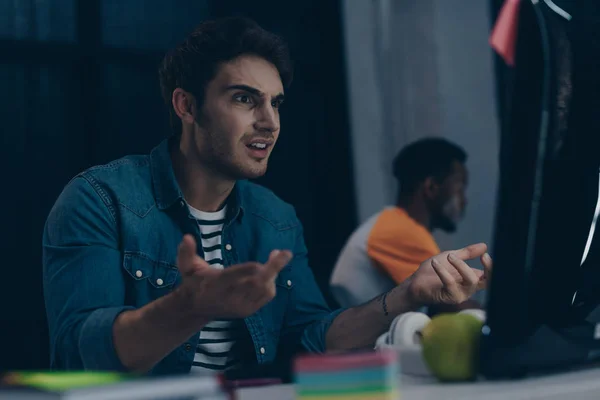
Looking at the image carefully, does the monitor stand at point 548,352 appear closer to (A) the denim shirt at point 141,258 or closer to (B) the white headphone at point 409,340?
(B) the white headphone at point 409,340

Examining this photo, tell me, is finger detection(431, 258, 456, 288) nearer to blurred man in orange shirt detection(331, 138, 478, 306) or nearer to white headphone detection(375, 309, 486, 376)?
white headphone detection(375, 309, 486, 376)

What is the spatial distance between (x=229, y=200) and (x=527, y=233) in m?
1.04

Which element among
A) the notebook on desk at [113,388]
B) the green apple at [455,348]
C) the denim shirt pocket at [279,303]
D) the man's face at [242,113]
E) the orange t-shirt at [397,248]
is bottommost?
the orange t-shirt at [397,248]

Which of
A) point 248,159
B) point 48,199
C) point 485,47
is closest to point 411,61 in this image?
point 485,47

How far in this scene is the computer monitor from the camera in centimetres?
89

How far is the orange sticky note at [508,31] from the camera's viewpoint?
0.92m

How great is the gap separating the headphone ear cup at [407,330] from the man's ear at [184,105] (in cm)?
105

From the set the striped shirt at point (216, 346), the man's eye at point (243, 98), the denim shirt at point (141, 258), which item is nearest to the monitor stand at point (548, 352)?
the denim shirt at point (141, 258)

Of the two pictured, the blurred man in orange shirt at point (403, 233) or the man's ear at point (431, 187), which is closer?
the blurred man in orange shirt at point (403, 233)

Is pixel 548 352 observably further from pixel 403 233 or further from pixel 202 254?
pixel 403 233

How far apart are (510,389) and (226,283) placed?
1.21 ft

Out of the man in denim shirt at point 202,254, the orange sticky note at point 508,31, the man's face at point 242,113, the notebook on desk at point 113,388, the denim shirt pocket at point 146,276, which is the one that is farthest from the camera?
the man's face at point 242,113

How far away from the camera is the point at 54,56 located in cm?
346

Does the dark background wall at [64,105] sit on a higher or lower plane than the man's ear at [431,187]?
higher
